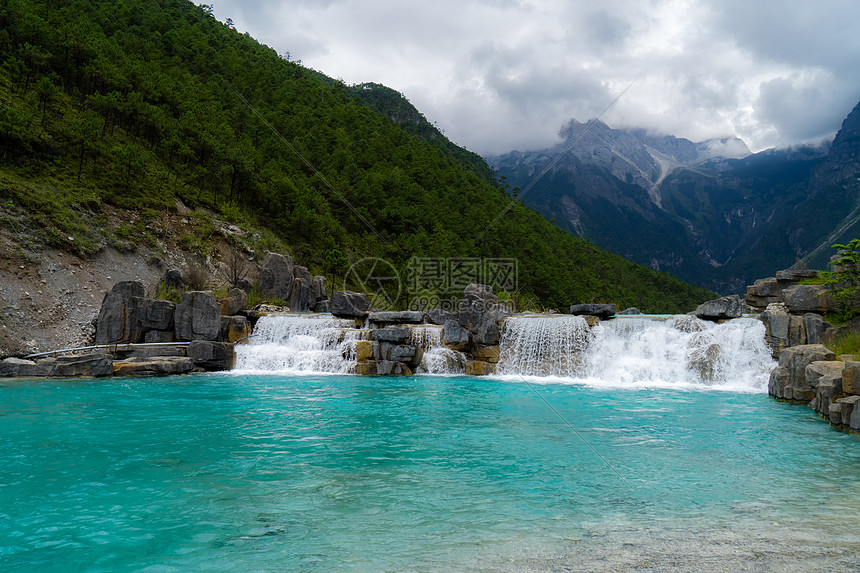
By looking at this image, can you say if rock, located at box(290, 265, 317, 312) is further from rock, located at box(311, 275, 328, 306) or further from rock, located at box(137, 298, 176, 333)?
rock, located at box(137, 298, 176, 333)

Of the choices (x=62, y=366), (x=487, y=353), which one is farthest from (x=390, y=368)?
(x=62, y=366)

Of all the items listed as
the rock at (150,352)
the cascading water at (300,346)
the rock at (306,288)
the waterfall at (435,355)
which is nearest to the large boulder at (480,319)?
the waterfall at (435,355)

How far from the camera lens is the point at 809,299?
56.6 feet

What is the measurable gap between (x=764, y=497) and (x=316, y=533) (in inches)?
210

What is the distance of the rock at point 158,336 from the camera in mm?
19609

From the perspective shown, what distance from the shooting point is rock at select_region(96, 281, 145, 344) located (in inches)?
753

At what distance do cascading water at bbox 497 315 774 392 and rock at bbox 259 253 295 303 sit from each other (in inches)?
561

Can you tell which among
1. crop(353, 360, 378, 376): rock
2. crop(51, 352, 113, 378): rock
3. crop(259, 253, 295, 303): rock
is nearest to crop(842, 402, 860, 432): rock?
crop(353, 360, 378, 376): rock

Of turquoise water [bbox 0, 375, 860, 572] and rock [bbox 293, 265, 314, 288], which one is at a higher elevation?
rock [bbox 293, 265, 314, 288]

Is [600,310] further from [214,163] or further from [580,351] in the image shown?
[214,163]

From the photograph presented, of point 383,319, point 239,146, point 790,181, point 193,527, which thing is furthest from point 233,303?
point 790,181

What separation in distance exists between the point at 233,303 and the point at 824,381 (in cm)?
2092

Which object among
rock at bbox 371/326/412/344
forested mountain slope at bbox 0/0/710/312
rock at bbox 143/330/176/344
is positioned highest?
forested mountain slope at bbox 0/0/710/312

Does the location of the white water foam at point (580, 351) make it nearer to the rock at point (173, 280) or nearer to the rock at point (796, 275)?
the rock at point (796, 275)
